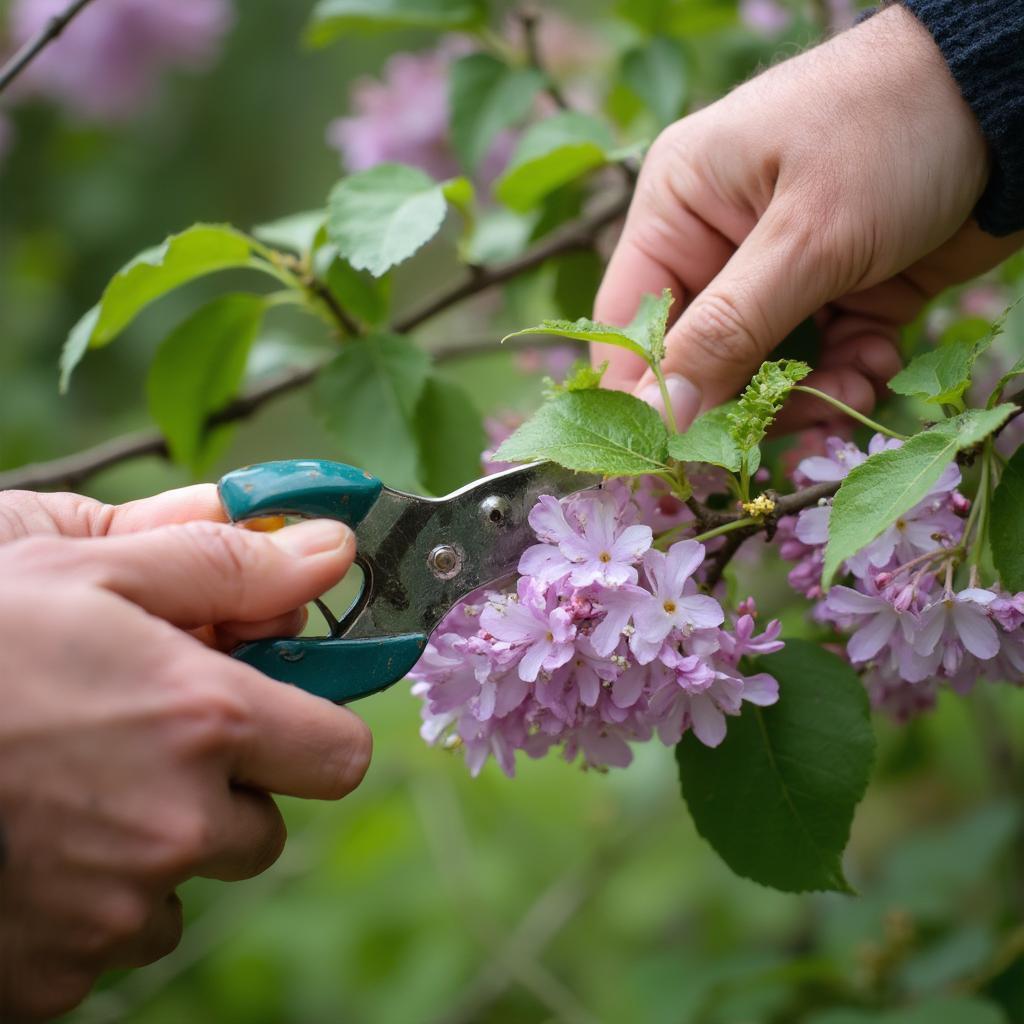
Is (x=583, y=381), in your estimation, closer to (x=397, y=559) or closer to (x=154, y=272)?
(x=397, y=559)

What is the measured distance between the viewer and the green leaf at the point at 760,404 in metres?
0.59

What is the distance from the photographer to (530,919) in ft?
4.86

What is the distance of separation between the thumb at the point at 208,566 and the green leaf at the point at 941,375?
339 mm

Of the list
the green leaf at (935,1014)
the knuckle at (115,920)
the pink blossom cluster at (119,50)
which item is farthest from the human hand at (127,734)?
the pink blossom cluster at (119,50)

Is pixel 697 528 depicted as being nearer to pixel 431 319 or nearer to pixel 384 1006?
pixel 431 319

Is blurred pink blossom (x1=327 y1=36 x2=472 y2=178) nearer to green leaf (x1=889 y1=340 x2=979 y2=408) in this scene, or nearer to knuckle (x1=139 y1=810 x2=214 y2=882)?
green leaf (x1=889 y1=340 x2=979 y2=408)

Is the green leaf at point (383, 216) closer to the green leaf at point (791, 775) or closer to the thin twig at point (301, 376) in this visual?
the thin twig at point (301, 376)

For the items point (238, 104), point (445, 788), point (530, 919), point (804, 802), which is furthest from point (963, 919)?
point (238, 104)

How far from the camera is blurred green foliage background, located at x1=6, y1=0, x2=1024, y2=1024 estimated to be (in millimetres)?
1151

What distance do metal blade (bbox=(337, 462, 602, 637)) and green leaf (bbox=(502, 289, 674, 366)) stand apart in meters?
0.08

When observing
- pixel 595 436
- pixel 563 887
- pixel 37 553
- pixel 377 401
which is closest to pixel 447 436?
pixel 377 401

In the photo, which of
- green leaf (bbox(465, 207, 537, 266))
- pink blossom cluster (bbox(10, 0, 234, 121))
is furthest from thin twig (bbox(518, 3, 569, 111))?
pink blossom cluster (bbox(10, 0, 234, 121))

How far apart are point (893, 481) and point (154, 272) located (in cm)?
57

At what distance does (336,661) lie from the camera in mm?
620
